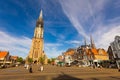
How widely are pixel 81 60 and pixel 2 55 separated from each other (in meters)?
48.0

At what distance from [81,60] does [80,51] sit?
20.2 ft

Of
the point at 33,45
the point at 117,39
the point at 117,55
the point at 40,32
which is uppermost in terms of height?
the point at 40,32

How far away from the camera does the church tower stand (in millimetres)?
117688

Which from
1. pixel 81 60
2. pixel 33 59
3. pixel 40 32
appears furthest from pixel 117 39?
pixel 40 32

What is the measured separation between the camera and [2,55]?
74938mm

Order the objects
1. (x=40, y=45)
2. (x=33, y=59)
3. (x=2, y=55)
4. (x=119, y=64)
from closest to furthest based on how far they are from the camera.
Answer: (x=119, y=64) → (x=2, y=55) → (x=33, y=59) → (x=40, y=45)

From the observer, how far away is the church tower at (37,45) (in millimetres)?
117688

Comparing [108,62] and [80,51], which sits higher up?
[80,51]

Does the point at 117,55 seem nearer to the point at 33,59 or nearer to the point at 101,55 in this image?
the point at 101,55

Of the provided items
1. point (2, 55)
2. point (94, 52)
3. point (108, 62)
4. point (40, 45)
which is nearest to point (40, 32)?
point (40, 45)

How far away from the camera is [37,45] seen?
123625mm

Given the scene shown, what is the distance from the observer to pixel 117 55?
4662 cm

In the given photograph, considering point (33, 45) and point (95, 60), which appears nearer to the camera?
point (95, 60)

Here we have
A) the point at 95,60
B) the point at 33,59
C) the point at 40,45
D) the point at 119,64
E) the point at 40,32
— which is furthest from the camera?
the point at 40,32
